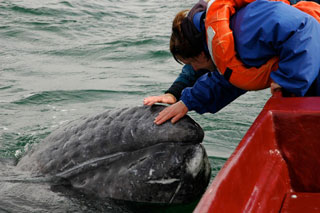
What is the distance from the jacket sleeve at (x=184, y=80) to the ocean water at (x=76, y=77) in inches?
38.1

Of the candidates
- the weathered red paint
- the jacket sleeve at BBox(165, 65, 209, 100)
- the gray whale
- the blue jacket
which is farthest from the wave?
the weathered red paint

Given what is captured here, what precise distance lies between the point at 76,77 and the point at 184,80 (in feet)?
17.5

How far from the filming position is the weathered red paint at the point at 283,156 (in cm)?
337

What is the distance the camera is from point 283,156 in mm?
3926

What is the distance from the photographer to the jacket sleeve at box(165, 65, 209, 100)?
5.45m

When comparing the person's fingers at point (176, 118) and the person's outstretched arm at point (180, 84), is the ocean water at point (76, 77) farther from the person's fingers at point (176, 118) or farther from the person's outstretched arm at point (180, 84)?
the person's outstretched arm at point (180, 84)

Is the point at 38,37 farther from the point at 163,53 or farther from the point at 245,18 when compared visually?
the point at 245,18

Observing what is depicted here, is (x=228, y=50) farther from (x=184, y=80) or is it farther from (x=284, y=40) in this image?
(x=184, y=80)

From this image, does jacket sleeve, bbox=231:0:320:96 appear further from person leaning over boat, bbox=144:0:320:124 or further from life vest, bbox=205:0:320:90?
life vest, bbox=205:0:320:90

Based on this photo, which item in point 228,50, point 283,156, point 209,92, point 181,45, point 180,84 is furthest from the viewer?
point 180,84

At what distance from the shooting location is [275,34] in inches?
167

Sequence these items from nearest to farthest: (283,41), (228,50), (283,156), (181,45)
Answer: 1. (283,156)
2. (283,41)
3. (228,50)
4. (181,45)

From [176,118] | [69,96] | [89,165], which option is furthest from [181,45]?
[69,96]

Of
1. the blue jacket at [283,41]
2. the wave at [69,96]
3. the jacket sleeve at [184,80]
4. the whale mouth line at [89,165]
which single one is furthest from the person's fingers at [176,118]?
the wave at [69,96]
